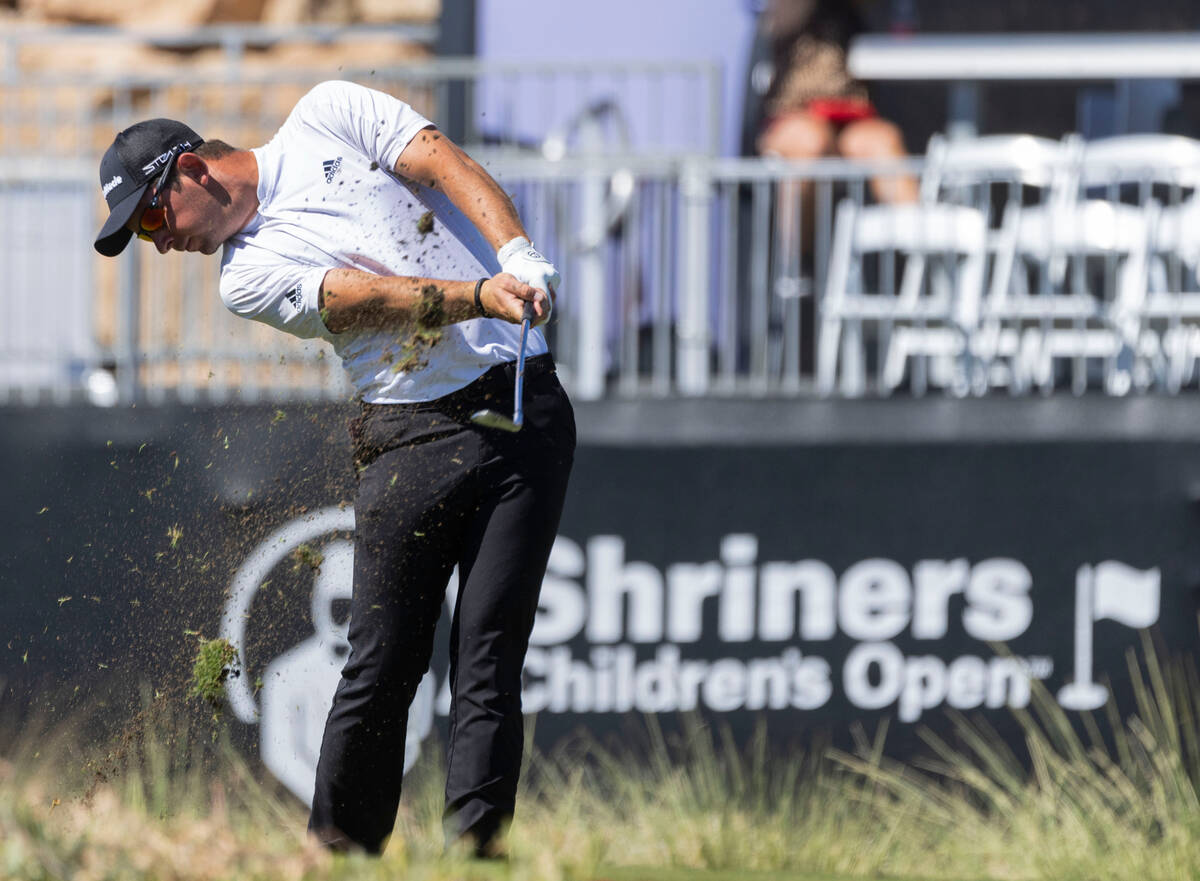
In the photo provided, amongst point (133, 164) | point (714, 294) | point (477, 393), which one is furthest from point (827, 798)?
point (133, 164)

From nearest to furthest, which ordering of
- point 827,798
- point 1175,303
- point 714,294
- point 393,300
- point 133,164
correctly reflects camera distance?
point 393,300
point 133,164
point 827,798
point 1175,303
point 714,294

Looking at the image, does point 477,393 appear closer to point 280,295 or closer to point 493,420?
point 493,420

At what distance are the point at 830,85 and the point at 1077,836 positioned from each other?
4140 millimetres

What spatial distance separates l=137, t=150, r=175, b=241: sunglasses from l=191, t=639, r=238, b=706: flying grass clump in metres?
1.06

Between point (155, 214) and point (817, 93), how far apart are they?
5.00 metres

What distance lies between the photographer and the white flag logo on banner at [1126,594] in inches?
252

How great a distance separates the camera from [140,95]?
7.46 metres

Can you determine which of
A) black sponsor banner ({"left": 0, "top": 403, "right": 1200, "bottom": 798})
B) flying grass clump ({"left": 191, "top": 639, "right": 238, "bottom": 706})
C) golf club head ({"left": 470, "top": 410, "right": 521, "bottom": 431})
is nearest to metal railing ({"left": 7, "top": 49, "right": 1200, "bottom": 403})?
black sponsor banner ({"left": 0, "top": 403, "right": 1200, "bottom": 798})

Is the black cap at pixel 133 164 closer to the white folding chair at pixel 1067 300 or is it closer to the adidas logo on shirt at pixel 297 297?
the adidas logo on shirt at pixel 297 297

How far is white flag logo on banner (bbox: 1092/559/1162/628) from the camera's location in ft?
21.0

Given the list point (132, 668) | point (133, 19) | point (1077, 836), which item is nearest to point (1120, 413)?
point (1077, 836)

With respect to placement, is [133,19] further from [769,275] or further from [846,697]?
[846,697]

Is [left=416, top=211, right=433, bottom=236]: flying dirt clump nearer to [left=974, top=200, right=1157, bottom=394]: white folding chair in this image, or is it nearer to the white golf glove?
the white golf glove

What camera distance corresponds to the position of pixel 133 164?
12.0ft
